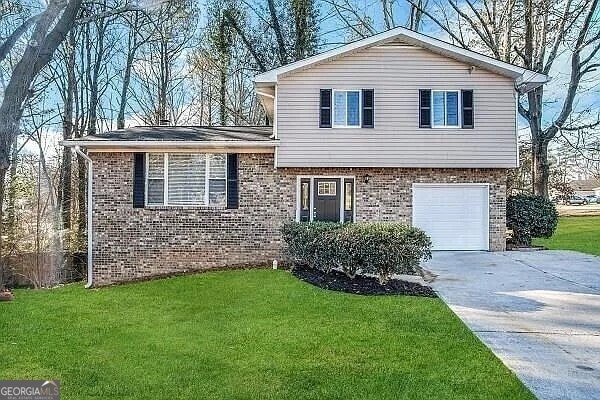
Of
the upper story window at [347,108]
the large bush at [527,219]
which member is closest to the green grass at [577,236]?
the large bush at [527,219]

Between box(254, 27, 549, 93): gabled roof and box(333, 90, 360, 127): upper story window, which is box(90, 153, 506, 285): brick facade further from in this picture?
box(254, 27, 549, 93): gabled roof

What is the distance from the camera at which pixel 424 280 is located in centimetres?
988

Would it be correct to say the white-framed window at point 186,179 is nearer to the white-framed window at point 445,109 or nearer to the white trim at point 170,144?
the white trim at point 170,144

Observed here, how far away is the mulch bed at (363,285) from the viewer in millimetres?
8867

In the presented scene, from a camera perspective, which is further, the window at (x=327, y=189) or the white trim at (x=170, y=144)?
the window at (x=327, y=189)

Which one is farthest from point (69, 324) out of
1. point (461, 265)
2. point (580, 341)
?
point (461, 265)

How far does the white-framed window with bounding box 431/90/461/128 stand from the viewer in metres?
13.3

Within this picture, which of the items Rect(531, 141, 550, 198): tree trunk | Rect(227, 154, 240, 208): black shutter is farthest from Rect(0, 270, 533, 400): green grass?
Rect(531, 141, 550, 198): tree trunk

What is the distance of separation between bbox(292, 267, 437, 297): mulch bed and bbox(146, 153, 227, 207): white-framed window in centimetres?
380

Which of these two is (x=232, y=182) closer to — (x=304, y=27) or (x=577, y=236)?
(x=304, y=27)

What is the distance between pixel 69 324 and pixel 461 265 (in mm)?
8383

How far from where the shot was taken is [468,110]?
13.3 m

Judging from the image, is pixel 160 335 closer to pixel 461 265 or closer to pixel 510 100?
pixel 461 265

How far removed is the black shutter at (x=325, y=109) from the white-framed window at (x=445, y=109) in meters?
2.82
